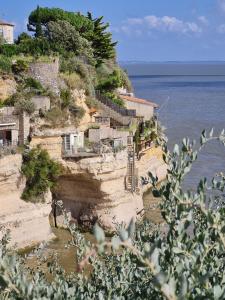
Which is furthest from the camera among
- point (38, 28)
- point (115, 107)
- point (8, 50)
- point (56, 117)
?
point (38, 28)

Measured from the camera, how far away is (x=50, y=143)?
22797 millimetres

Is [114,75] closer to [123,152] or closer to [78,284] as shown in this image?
[123,152]

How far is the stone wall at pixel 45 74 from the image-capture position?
26277 millimetres

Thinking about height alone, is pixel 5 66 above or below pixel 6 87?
above

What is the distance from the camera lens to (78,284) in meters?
7.54

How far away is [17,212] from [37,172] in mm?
1856

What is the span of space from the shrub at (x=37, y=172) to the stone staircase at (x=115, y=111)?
6368 millimetres

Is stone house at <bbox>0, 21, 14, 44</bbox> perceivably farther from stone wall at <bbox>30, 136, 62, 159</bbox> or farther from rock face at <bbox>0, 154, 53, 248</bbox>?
rock face at <bbox>0, 154, 53, 248</bbox>

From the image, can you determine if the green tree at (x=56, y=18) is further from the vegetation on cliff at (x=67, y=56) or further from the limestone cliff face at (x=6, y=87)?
the limestone cliff face at (x=6, y=87)

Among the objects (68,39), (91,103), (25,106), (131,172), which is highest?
(68,39)

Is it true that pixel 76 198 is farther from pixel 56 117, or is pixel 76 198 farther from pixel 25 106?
pixel 25 106

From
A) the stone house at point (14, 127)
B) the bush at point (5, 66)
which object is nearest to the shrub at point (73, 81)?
the bush at point (5, 66)

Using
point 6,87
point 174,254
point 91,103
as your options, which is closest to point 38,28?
point 91,103

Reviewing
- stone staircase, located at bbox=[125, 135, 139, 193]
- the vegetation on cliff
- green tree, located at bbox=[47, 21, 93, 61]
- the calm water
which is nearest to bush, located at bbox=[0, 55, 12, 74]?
the vegetation on cliff
